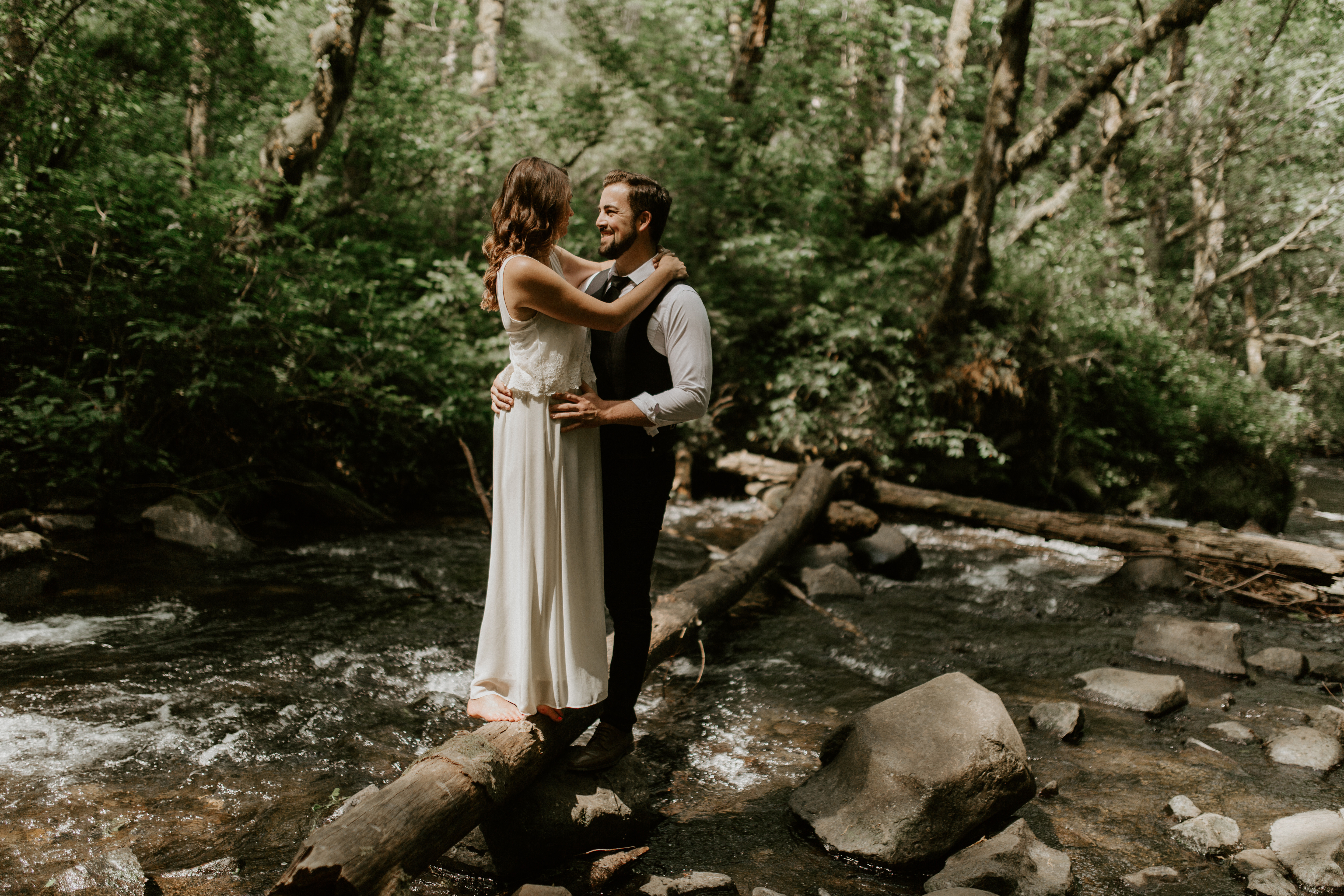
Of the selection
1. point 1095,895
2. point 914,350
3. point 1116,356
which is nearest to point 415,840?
point 1095,895

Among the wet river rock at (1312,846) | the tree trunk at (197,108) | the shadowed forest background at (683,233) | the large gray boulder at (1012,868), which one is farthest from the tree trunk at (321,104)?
the wet river rock at (1312,846)

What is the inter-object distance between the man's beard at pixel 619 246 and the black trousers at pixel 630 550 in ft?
2.36

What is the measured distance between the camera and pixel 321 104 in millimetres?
9258

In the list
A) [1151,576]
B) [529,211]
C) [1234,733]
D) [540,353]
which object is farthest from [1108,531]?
[529,211]

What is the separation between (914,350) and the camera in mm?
11734

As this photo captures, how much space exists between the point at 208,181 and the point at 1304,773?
1010 centimetres

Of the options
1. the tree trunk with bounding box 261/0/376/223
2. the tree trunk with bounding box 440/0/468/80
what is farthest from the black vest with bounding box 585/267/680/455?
the tree trunk with bounding box 440/0/468/80

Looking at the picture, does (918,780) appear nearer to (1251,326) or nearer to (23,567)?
(23,567)

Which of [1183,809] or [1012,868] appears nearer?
[1012,868]

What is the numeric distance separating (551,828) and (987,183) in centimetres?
1053

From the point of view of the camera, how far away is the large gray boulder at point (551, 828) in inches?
114

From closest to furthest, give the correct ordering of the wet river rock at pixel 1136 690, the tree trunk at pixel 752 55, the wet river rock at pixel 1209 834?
the wet river rock at pixel 1209 834, the wet river rock at pixel 1136 690, the tree trunk at pixel 752 55

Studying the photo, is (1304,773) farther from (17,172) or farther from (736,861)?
(17,172)

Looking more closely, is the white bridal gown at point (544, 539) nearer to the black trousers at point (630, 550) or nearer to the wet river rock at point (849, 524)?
the black trousers at point (630, 550)
